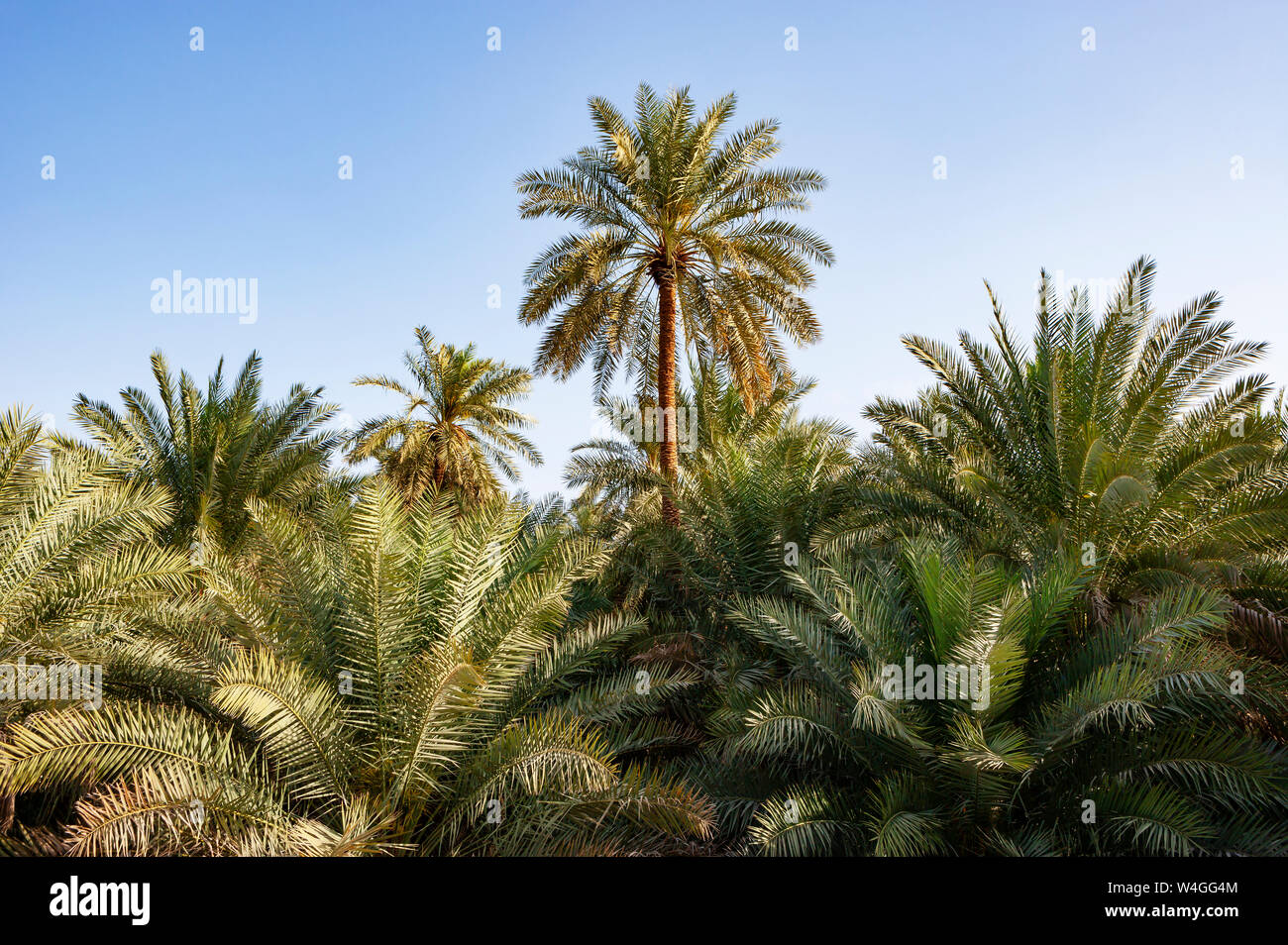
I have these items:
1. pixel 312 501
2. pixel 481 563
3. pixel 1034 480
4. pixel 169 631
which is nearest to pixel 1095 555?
pixel 1034 480

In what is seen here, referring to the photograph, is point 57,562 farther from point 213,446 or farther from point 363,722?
point 213,446

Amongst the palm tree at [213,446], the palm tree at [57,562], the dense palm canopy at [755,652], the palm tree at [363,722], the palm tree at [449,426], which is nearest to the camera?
the palm tree at [363,722]

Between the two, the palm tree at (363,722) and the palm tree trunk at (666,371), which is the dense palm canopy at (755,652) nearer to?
the palm tree at (363,722)

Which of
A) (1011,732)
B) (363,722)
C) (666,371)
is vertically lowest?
(1011,732)

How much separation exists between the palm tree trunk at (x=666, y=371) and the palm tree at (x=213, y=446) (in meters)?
6.25

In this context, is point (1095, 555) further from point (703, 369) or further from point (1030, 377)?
point (703, 369)

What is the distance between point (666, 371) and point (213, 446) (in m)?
7.61

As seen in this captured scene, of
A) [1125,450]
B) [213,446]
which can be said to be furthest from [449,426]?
[1125,450]

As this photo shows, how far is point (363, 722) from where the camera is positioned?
5477mm

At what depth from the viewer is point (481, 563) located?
19.5 ft

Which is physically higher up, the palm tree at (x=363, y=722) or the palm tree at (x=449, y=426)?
the palm tree at (x=449, y=426)

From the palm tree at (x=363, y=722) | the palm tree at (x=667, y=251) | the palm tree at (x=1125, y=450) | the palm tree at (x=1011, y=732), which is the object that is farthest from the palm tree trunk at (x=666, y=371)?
the palm tree at (x=363, y=722)

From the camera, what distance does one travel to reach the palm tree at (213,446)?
40.1ft
